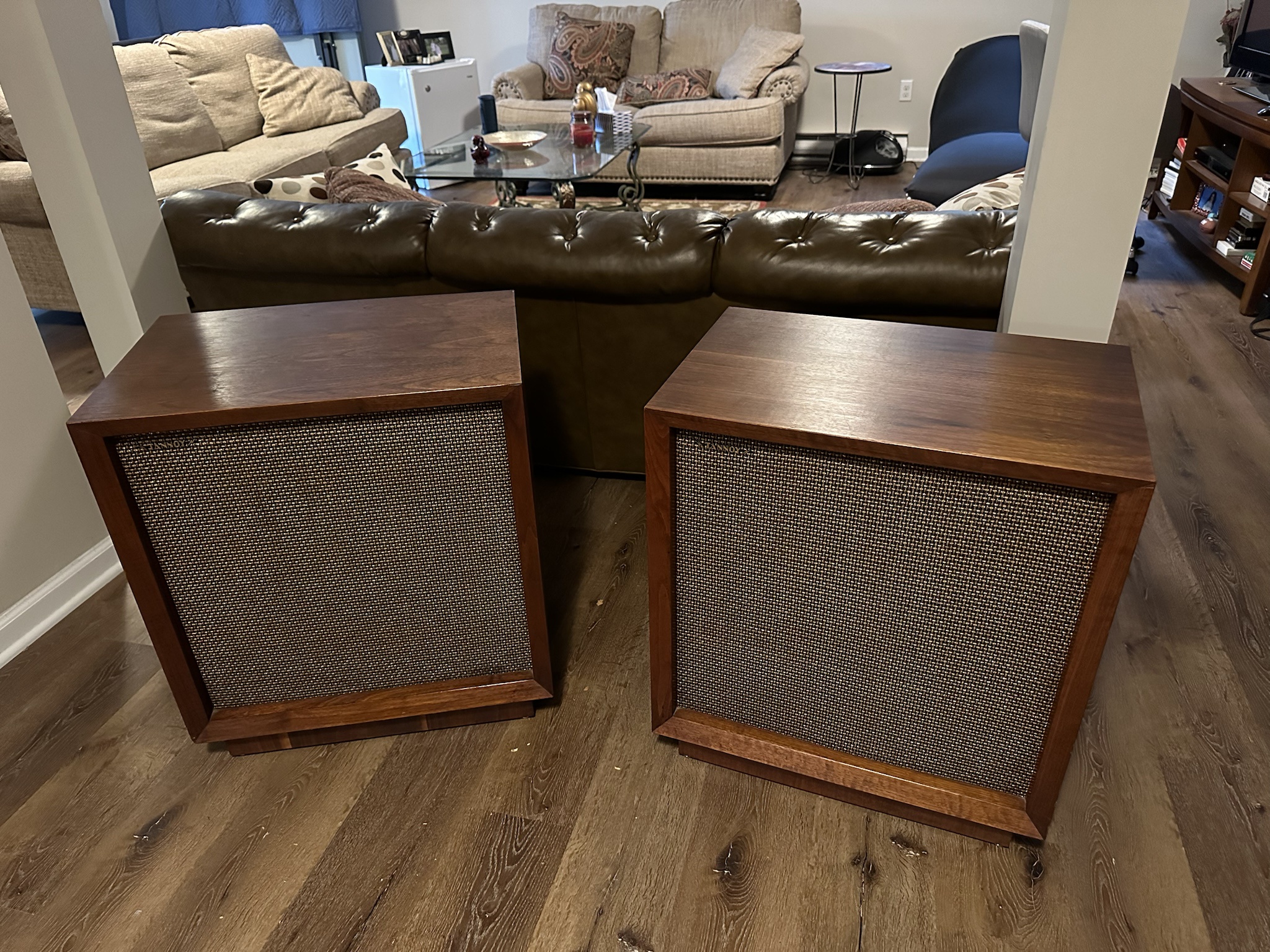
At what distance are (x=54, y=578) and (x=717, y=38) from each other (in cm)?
458

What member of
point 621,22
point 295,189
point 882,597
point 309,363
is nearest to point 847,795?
point 882,597

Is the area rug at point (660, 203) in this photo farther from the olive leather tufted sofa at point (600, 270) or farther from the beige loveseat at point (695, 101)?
the olive leather tufted sofa at point (600, 270)

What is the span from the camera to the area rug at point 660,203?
13.6 feet

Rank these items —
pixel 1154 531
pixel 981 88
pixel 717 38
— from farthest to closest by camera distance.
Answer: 1. pixel 717 38
2. pixel 981 88
3. pixel 1154 531

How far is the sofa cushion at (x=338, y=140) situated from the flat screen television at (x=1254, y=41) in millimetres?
3959

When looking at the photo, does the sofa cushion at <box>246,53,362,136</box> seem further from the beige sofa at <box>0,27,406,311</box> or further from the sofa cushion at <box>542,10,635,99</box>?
Result: the sofa cushion at <box>542,10,635,99</box>

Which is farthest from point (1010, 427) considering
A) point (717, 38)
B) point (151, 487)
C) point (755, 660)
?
point (717, 38)

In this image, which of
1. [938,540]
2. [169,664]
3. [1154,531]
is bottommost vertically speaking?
[1154,531]

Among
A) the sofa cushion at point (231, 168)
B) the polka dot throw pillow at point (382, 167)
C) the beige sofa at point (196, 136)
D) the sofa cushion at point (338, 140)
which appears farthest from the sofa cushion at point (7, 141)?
the polka dot throw pillow at point (382, 167)

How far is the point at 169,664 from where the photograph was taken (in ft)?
4.45

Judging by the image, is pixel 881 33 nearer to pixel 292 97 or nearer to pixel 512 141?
pixel 512 141

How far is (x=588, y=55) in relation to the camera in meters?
5.03

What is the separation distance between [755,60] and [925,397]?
4150mm

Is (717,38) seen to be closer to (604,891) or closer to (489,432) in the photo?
(489,432)
